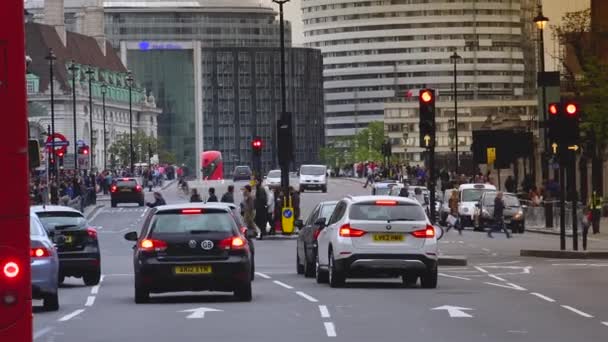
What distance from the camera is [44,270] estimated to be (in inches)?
1015

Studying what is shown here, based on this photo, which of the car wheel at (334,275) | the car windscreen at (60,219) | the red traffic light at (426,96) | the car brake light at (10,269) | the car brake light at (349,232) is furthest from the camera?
the red traffic light at (426,96)

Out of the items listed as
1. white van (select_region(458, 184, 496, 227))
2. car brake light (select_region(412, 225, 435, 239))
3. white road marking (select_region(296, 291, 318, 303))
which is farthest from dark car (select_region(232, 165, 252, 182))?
white road marking (select_region(296, 291, 318, 303))

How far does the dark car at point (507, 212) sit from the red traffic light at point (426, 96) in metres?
27.2

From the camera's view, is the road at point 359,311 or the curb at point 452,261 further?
the curb at point 452,261

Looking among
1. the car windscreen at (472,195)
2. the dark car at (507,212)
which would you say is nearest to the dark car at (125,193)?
the car windscreen at (472,195)

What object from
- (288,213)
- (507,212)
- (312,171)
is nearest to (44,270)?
(288,213)

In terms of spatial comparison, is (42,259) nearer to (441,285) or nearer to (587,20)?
(441,285)

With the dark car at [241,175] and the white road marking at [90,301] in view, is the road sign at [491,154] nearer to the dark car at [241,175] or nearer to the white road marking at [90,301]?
the white road marking at [90,301]

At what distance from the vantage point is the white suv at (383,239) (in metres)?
30.8

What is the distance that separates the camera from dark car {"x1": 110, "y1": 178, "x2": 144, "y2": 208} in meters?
106

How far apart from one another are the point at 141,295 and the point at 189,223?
1.30 meters

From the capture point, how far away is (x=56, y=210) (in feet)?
115

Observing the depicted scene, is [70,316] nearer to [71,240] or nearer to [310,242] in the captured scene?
[71,240]

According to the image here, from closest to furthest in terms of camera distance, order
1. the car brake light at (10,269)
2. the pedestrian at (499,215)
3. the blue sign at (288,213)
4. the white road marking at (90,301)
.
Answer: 1. the car brake light at (10,269)
2. the white road marking at (90,301)
3. the blue sign at (288,213)
4. the pedestrian at (499,215)
